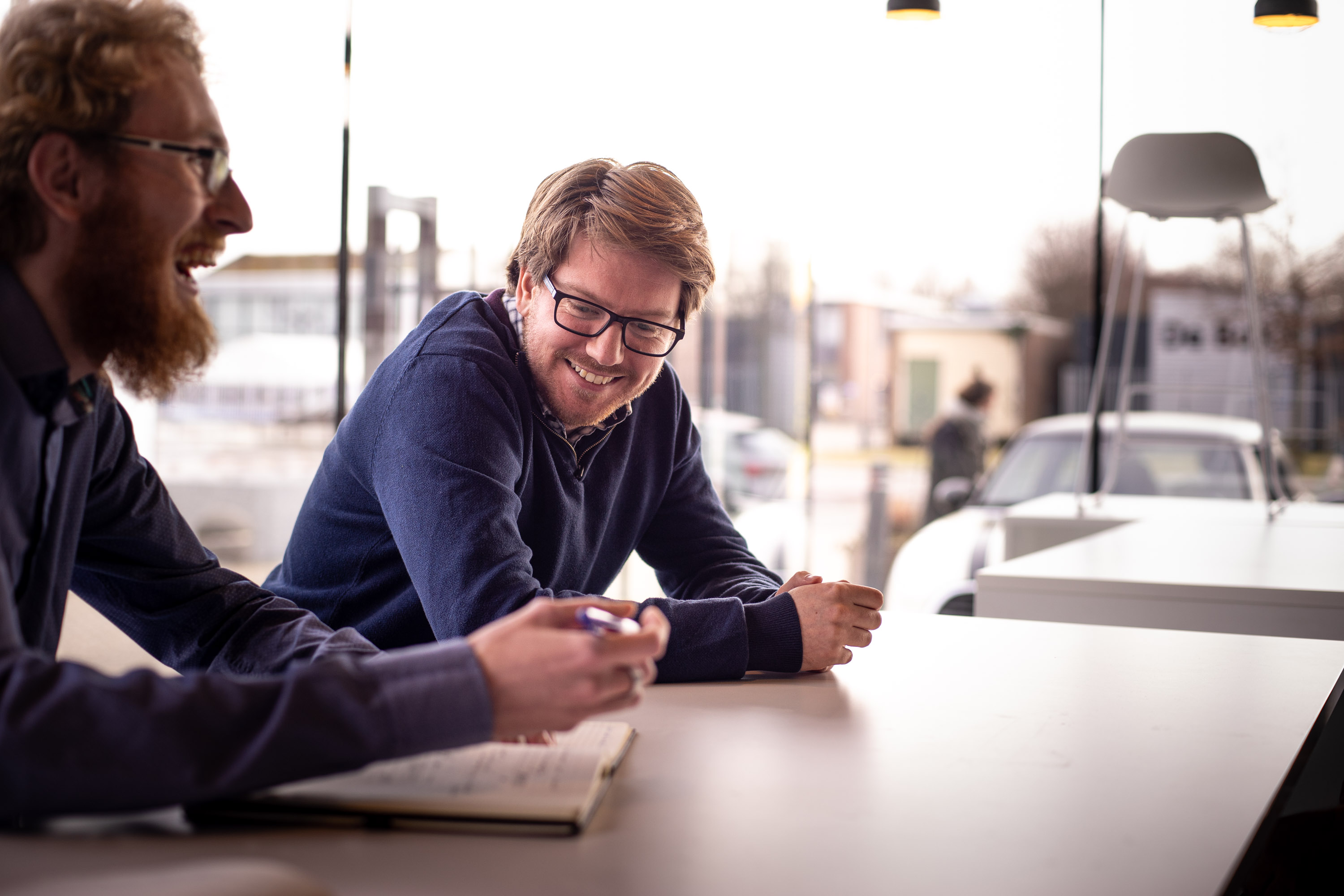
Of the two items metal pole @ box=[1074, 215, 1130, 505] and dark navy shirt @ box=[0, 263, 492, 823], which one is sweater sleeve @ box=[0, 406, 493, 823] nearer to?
dark navy shirt @ box=[0, 263, 492, 823]

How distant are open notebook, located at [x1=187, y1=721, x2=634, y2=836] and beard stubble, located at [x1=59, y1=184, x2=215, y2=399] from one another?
41 cm

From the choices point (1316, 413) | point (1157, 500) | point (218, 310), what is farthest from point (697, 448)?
point (218, 310)

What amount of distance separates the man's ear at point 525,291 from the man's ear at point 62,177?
68cm

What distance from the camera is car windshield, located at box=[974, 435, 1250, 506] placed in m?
3.95

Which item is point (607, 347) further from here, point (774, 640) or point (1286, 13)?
point (1286, 13)

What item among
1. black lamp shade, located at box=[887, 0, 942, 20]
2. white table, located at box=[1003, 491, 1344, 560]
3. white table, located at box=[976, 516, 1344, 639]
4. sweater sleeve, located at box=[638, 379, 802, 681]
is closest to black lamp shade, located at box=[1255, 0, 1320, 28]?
black lamp shade, located at box=[887, 0, 942, 20]

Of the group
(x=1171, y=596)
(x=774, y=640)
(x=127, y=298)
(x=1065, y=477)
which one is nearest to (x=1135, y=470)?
(x=1065, y=477)

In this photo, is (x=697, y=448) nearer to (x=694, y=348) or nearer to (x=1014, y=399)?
(x=694, y=348)

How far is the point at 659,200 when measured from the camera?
1508 mm

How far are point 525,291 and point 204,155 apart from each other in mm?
620

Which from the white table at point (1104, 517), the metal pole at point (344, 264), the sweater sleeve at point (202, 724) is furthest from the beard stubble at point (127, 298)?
the metal pole at point (344, 264)

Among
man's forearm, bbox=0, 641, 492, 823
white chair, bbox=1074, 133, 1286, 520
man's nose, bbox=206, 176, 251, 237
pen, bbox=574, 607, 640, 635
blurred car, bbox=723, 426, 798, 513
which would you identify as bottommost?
blurred car, bbox=723, 426, 798, 513

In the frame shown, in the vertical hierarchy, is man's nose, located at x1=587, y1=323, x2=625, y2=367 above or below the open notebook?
above

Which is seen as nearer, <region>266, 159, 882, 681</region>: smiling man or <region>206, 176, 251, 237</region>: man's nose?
<region>206, 176, 251, 237</region>: man's nose
